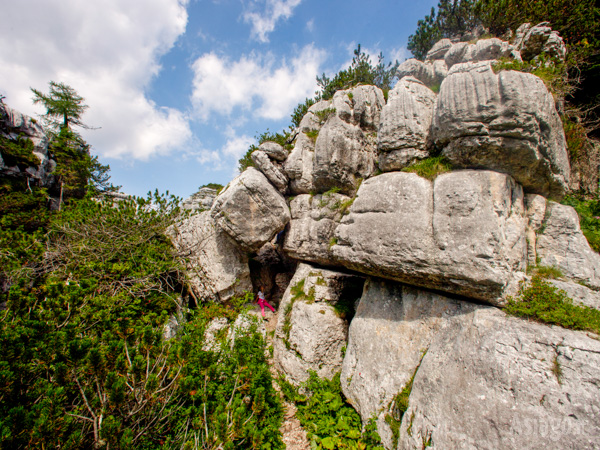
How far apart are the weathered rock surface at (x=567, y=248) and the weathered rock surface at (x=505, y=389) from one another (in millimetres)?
2633

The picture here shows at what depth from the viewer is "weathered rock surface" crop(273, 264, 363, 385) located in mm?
7766

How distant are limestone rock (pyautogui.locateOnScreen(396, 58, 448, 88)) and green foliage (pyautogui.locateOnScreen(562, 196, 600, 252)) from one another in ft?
29.0

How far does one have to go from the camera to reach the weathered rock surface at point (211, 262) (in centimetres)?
1018

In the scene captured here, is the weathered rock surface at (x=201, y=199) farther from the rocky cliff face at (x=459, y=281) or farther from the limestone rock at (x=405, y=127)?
the limestone rock at (x=405, y=127)

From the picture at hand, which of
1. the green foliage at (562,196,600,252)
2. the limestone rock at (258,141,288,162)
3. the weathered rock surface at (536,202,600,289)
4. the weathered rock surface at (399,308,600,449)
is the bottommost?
the weathered rock surface at (399,308,600,449)

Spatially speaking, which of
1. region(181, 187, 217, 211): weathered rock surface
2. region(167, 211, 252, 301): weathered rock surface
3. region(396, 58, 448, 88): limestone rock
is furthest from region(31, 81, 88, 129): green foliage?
region(396, 58, 448, 88): limestone rock

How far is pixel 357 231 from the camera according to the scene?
6934 millimetres

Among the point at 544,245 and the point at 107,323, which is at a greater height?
the point at 544,245

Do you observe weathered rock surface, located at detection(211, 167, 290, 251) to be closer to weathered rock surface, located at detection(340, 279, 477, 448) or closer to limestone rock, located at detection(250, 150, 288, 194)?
limestone rock, located at detection(250, 150, 288, 194)

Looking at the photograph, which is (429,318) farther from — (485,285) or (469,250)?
(469,250)

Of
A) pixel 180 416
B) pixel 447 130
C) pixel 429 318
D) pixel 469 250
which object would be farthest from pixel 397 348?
pixel 447 130

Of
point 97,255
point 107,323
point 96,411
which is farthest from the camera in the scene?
point 97,255

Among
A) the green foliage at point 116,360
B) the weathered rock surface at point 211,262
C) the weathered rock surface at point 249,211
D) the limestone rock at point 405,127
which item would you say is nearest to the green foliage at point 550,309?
the limestone rock at point 405,127

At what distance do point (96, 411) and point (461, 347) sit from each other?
679 centimetres
